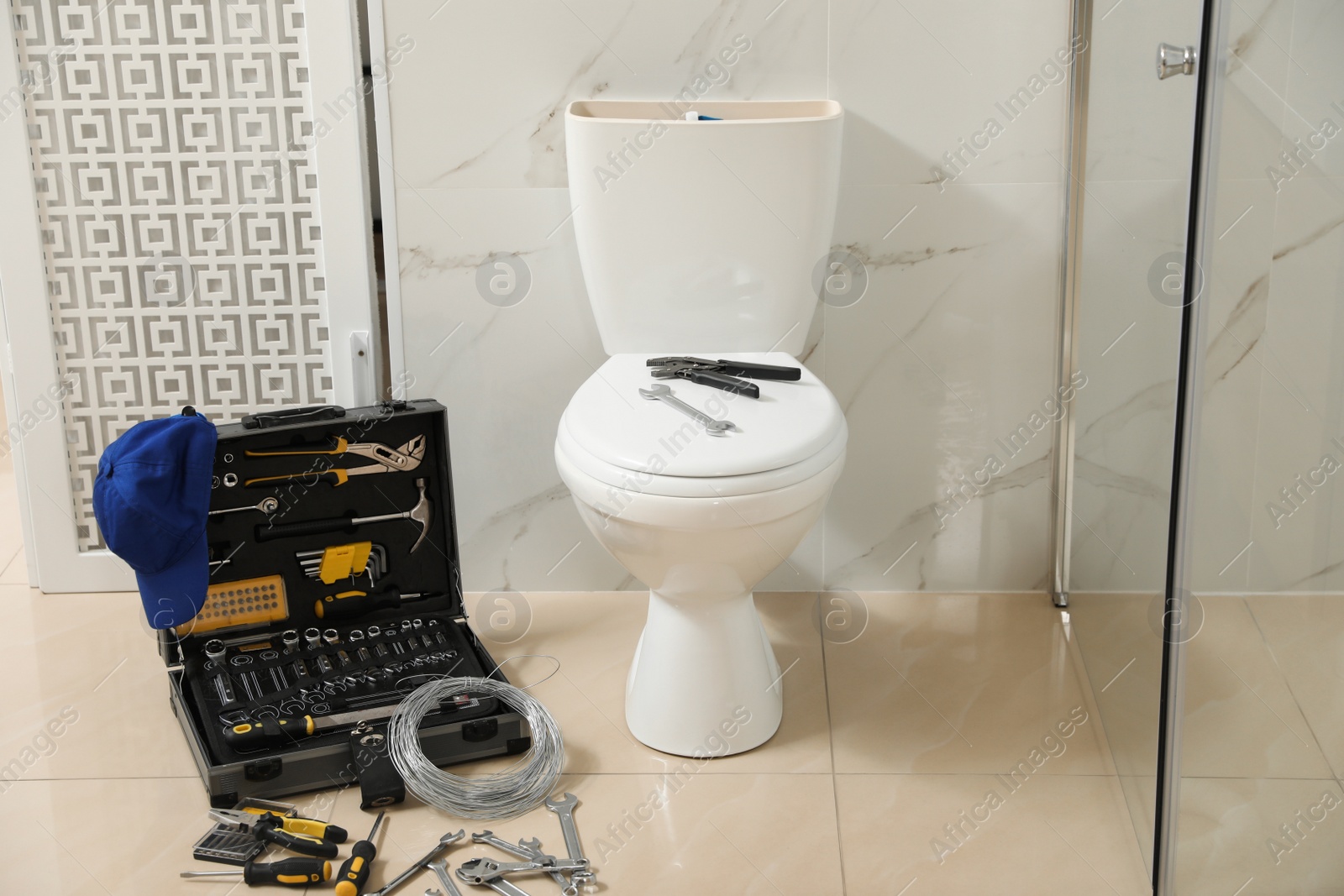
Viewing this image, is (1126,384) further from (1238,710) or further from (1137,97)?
(1238,710)

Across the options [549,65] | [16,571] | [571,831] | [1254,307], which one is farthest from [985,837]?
[16,571]

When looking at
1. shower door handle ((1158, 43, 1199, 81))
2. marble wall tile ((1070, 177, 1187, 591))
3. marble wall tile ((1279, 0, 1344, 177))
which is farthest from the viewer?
marble wall tile ((1070, 177, 1187, 591))

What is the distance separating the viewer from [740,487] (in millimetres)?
1358

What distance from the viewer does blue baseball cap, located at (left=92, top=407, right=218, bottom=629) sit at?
5.10 feet

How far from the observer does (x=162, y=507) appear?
5.17 feet

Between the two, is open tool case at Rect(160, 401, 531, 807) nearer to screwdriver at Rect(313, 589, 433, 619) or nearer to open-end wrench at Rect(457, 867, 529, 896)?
screwdriver at Rect(313, 589, 433, 619)

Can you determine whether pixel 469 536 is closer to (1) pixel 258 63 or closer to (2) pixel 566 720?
(2) pixel 566 720

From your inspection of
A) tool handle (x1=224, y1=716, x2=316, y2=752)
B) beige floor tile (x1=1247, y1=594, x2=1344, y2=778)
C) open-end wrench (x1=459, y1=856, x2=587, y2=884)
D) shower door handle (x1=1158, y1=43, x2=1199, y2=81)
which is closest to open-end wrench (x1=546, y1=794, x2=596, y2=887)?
open-end wrench (x1=459, y1=856, x2=587, y2=884)

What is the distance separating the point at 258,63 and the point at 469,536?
0.84 meters

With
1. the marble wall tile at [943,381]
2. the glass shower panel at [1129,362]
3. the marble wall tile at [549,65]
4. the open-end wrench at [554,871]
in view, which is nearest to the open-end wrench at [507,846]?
the open-end wrench at [554,871]

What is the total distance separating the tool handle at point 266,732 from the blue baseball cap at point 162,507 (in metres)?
0.23

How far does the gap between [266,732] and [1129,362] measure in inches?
46.9

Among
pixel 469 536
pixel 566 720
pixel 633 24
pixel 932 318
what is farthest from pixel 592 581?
pixel 633 24

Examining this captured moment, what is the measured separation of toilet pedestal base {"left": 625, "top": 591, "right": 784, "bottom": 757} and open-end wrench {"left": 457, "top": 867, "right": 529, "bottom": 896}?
32 centimetres
